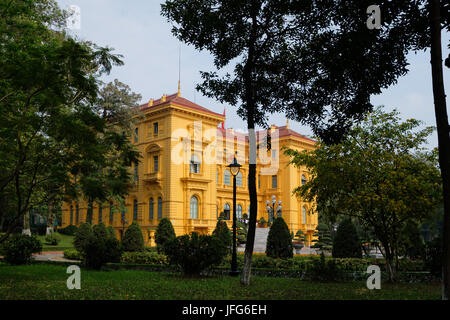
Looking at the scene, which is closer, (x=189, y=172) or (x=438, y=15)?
(x=438, y=15)

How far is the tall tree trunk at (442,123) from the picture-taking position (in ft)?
24.2

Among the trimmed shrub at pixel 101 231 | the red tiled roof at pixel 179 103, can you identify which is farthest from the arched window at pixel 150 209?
the trimmed shrub at pixel 101 231

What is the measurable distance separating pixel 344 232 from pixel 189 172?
22381 mm

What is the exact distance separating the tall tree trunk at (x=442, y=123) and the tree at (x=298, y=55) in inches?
71.0

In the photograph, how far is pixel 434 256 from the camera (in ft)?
48.6

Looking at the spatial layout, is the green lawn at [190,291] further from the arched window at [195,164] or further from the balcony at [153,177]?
the arched window at [195,164]

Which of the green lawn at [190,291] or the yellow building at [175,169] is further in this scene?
the yellow building at [175,169]

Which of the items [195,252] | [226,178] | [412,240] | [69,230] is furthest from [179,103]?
[412,240]

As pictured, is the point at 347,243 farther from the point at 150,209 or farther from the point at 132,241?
the point at 150,209

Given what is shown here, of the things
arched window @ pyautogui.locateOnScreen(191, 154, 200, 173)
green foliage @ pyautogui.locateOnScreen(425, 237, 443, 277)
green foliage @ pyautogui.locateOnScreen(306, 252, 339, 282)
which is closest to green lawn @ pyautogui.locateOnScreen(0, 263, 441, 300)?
green foliage @ pyautogui.locateOnScreen(306, 252, 339, 282)

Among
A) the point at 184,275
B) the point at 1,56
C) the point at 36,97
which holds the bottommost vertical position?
the point at 184,275
